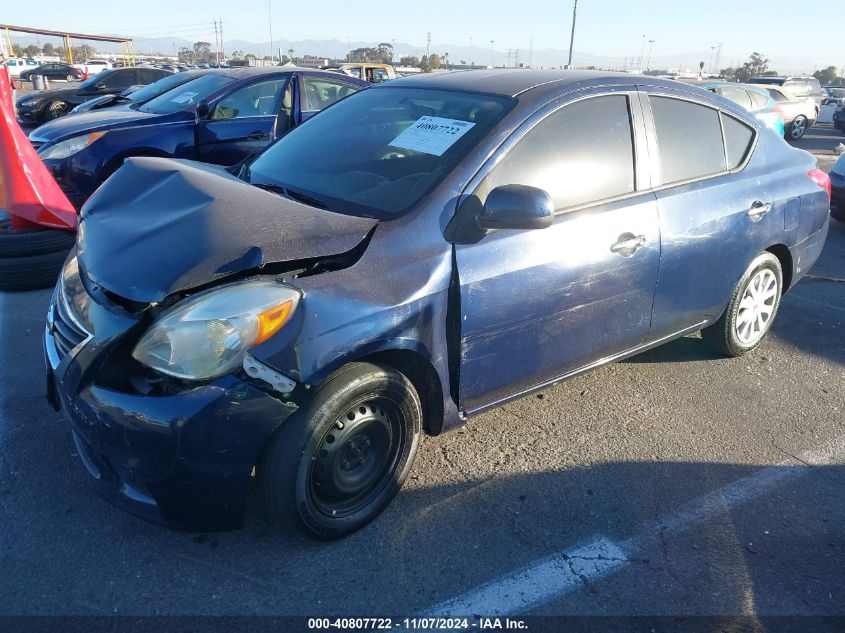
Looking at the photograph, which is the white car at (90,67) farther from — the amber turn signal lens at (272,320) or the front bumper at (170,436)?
the amber turn signal lens at (272,320)

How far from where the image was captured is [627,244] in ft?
10.5

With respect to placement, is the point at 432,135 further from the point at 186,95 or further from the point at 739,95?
the point at 739,95

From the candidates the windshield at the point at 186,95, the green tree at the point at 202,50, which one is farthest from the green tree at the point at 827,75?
the green tree at the point at 202,50

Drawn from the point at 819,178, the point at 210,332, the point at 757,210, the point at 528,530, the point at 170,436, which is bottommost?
the point at 528,530

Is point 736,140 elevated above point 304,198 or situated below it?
above

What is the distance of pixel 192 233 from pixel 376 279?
696 mm

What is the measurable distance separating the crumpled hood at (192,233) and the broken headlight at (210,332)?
9 cm

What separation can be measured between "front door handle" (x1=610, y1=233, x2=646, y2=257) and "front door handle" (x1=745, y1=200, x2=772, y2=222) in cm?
101

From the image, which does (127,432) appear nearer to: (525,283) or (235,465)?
(235,465)

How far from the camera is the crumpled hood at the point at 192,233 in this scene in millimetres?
2326

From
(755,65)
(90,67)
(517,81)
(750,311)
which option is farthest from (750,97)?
(755,65)

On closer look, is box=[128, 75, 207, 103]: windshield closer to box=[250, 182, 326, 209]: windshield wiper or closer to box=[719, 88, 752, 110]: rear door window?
box=[250, 182, 326, 209]: windshield wiper

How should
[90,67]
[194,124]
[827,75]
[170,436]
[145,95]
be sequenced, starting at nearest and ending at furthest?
[170,436] → [194,124] → [145,95] → [90,67] → [827,75]

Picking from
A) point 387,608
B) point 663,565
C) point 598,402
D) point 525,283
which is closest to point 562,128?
point 525,283
